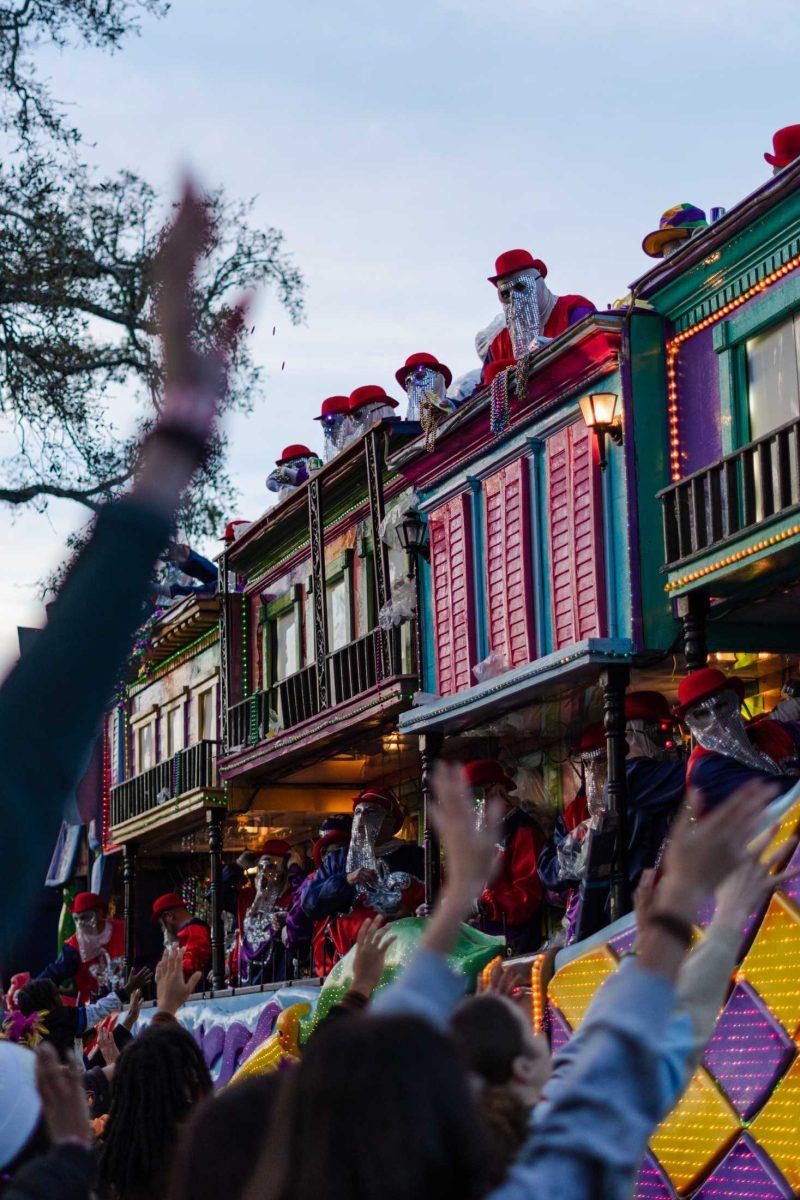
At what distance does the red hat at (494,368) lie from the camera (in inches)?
616

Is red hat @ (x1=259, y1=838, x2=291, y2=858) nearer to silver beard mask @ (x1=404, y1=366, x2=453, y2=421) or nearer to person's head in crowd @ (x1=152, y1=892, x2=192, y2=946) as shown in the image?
person's head in crowd @ (x1=152, y1=892, x2=192, y2=946)

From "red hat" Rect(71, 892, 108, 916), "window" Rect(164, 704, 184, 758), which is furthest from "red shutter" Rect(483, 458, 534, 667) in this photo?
"window" Rect(164, 704, 184, 758)

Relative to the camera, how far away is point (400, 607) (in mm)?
17734

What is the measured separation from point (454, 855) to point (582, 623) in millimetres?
11674

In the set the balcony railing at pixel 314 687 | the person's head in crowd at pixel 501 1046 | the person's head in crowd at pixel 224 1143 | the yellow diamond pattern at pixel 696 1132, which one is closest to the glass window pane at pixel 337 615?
the balcony railing at pixel 314 687

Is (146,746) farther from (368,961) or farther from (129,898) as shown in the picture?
(368,961)

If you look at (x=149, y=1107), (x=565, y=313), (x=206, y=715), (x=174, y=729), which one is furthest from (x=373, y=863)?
Result: (x=174, y=729)

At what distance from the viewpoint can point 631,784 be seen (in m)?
12.7

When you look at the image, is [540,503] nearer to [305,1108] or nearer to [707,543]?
[707,543]

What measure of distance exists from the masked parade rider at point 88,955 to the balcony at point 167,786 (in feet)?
5.88

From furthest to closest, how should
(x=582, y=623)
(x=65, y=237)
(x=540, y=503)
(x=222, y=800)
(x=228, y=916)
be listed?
(x=228, y=916) < (x=222, y=800) < (x=540, y=503) < (x=582, y=623) < (x=65, y=237)

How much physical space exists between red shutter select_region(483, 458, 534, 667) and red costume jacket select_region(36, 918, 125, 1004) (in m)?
6.51

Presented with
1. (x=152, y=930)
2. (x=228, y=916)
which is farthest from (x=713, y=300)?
(x=152, y=930)

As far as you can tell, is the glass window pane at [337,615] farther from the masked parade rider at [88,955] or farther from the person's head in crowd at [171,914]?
the masked parade rider at [88,955]
